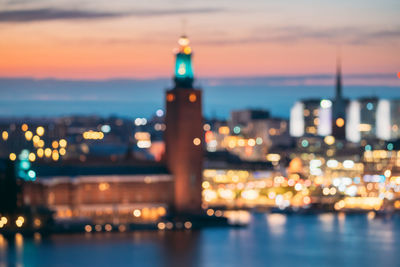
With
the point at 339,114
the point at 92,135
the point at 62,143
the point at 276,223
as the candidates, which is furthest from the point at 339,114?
the point at 276,223

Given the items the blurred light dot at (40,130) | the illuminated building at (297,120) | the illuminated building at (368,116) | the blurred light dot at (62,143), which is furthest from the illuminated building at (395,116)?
the blurred light dot at (40,130)

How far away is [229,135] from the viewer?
78375 millimetres

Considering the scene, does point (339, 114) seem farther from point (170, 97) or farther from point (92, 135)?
point (170, 97)

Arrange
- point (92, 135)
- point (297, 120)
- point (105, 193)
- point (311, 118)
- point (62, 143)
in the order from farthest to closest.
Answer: point (297, 120) → point (311, 118) → point (92, 135) → point (62, 143) → point (105, 193)

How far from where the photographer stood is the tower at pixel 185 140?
37.3m

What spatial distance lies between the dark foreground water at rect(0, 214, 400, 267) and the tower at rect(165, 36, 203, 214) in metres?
1.29

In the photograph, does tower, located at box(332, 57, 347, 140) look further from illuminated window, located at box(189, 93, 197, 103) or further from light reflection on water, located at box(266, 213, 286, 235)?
illuminated window, located at box(189, 93, 197, 103)

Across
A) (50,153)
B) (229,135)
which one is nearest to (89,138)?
(229,135)

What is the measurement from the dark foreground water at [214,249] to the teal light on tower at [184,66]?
4.38m

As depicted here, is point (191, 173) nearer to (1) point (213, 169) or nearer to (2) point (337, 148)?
(1) point (213, 169)

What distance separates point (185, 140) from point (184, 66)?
2.22 meters

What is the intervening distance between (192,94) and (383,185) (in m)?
19.7

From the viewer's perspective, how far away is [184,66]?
3788 cm

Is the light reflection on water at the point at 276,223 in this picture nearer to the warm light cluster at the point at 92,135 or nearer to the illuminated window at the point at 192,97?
the illuminated window at the point at 192,97
